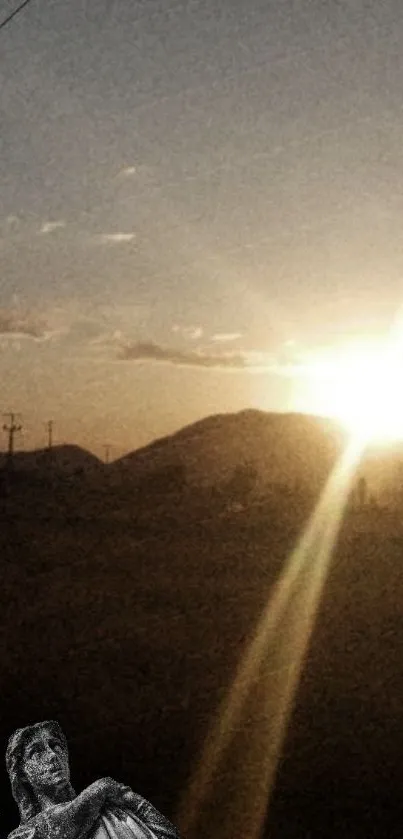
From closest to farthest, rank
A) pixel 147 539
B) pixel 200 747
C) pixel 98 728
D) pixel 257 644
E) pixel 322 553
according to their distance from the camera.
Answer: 1. pixel 200 747
2. pixel 98 728
3. pixel 257 644
4. pixel 322 553
5. pixel 147 539

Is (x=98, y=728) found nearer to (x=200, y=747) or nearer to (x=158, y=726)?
(x=158, y=726)

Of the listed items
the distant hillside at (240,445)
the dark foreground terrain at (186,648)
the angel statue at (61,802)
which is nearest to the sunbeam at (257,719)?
the dark foreground terrain at (186,648)

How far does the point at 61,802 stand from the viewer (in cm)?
387

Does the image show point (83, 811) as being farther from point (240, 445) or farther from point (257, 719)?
point (240, 445)

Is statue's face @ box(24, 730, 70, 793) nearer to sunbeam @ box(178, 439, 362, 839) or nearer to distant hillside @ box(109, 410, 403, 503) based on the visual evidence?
sunbeam @ box(178, 439, 362, 839)

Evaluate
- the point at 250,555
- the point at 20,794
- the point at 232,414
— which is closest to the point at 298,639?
the point at 250,555

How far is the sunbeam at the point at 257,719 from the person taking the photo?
11281mm

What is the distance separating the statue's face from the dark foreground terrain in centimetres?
182

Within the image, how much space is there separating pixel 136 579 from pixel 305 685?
10.0 m

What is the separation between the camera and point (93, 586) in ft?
84.8

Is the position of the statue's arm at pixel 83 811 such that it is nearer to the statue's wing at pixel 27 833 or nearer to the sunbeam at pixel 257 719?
the statue's wing at pixel 27 833

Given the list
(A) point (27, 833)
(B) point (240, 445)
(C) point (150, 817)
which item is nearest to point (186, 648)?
(A) point (27, 833)

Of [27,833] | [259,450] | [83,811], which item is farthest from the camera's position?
[259,450]

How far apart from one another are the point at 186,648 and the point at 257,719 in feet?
16.7
